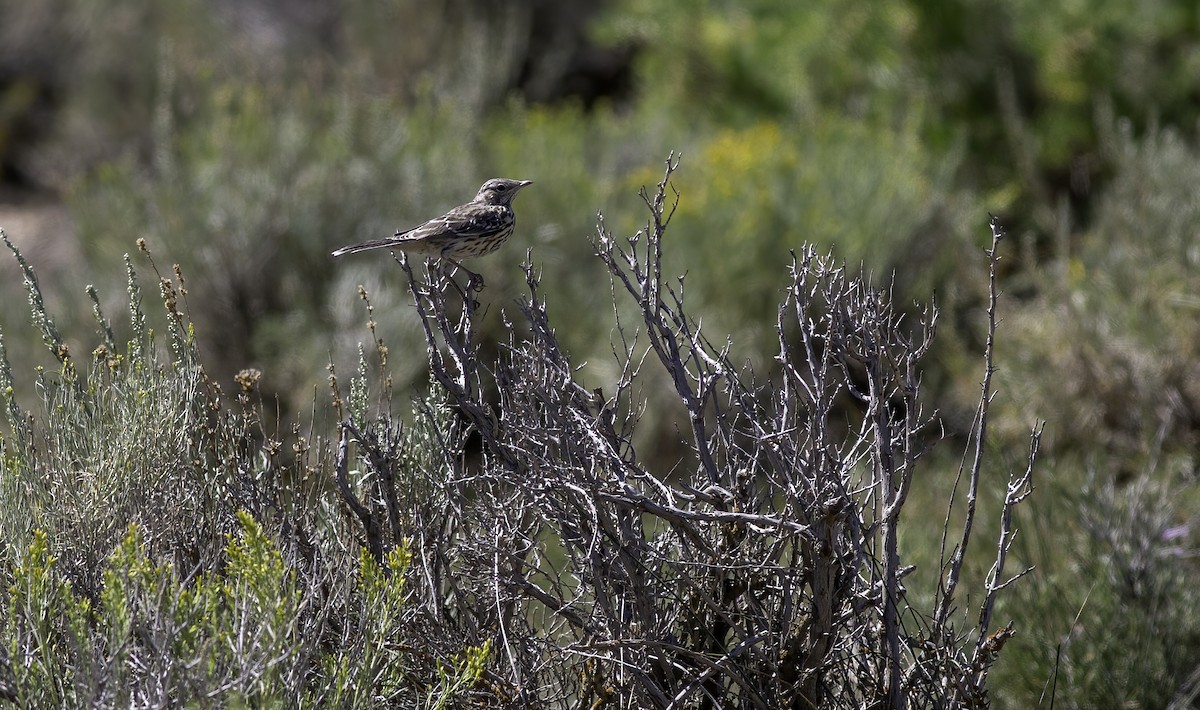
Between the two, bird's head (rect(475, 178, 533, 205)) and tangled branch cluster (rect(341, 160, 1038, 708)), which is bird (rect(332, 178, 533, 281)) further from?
tangled branch cluster (rect(341, 160, 1038, 708))

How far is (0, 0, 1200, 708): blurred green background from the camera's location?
5070 millimetres

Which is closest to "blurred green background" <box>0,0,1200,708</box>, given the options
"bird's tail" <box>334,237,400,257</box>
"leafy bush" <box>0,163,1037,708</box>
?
"bird's tail" <box>334,237,400,257</box>

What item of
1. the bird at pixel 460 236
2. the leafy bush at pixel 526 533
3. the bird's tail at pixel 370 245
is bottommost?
the leafy bush at pixel 526 533

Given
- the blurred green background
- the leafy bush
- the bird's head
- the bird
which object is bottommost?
the leafy bush

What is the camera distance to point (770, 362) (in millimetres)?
7531

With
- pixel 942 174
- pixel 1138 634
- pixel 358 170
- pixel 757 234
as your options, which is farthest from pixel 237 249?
pixel 1138 634

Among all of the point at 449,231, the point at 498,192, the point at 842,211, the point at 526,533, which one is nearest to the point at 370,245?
the point at 449,231

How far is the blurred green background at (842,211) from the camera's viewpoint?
5.07 metres

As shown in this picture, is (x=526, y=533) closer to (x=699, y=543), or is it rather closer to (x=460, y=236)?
(x=699, y=543)

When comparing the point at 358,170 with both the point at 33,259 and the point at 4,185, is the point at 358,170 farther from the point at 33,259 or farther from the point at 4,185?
the point at 4,185

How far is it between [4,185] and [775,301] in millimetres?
8573

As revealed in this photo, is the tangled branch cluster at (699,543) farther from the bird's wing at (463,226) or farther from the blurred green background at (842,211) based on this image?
the blurred green background at (842,211)

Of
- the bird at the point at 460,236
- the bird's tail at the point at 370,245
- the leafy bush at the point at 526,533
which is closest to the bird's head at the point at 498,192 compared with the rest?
the bird at the point at 460,236

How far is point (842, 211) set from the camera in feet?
26.3
